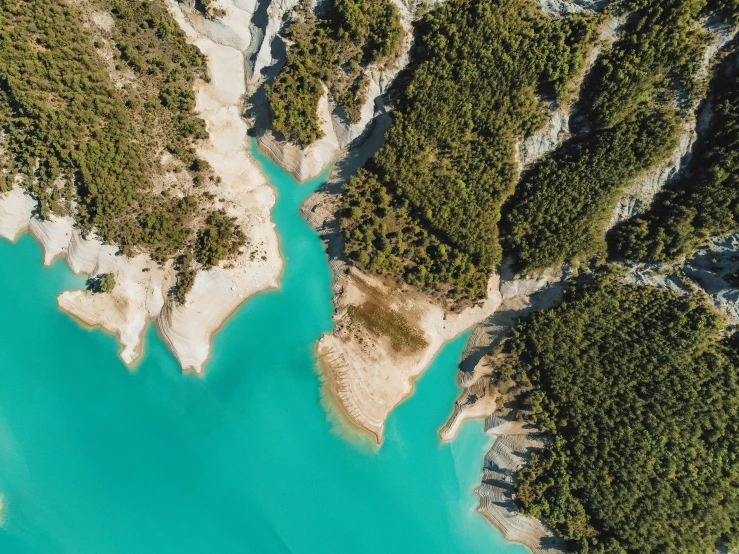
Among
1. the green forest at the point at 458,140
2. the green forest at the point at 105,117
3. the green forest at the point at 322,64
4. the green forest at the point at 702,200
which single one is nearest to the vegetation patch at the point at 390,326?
the green forest at the point at 458,140

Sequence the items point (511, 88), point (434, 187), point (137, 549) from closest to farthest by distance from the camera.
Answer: point (511, 88)
point (434, 187)
point (137, 549)

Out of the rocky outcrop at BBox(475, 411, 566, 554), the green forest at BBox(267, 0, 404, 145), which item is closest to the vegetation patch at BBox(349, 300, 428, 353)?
the rocky outcrop at BBox(475, 411, 566, 554)

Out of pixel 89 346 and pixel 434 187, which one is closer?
pixel 434 187

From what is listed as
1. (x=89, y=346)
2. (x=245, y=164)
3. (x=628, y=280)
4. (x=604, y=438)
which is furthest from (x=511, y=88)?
(x=89, y=346)

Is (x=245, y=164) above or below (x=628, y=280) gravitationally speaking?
below

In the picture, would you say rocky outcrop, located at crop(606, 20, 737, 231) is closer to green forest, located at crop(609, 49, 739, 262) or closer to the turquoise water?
green forest, located at crop(609, 49, 739, 262)

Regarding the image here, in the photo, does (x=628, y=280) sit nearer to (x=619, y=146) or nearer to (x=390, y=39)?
(x=619, y=146)

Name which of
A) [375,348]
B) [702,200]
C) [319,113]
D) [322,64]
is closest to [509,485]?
[375,348]
